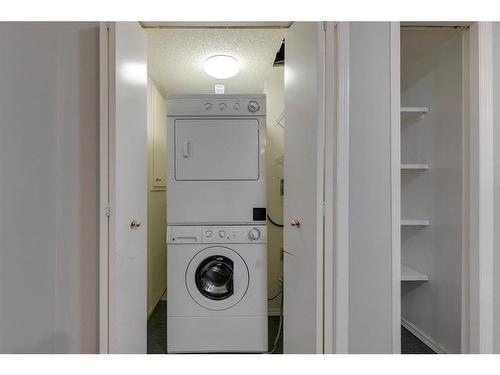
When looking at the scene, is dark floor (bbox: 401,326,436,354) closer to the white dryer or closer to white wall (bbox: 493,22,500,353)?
white wall (bbox: 493,22,500,353)

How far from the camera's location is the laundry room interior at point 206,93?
6.36 feet

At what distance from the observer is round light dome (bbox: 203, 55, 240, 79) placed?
6.66 ft

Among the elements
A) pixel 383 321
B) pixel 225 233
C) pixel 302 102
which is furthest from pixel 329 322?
pixel 302 102

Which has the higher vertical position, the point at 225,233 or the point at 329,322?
the point at 225,233

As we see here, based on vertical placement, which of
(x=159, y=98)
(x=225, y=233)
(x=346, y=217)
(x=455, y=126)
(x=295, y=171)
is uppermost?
(x=159, y=98)

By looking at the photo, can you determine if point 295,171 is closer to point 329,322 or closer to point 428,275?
point 329,322

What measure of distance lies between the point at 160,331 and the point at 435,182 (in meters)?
2.33

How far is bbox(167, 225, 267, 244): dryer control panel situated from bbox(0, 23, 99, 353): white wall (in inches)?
24.7

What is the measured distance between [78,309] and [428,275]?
2186mm

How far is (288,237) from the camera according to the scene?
5.08ft

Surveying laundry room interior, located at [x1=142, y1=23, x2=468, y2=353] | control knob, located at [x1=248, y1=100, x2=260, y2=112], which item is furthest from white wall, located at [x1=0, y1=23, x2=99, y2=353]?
control knob, located at [x1=248, y1=100, x2=260, y2=112]

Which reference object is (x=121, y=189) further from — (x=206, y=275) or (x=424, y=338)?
(x=424, y=338)

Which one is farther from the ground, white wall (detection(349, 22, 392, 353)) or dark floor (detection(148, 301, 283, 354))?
white wall (detection(349, 22, 392, 353))

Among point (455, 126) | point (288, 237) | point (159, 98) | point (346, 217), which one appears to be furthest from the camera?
point (159, 98)
